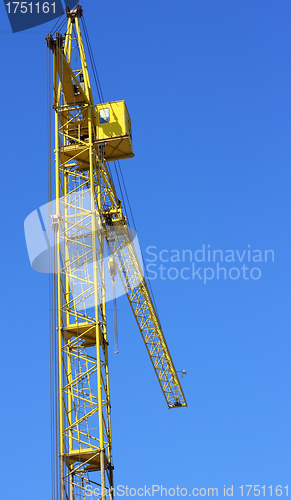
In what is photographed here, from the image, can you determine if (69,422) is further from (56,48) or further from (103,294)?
(56,48)

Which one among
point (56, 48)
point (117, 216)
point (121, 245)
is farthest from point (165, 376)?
point (56, 48)

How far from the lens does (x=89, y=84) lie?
36625 millimetres

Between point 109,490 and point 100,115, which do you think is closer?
point 109,490

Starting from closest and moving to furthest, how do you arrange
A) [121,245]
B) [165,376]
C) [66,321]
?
[66,321]
[121,245]
[165,376]

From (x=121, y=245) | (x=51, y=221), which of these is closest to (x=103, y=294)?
(x=51, y=221)

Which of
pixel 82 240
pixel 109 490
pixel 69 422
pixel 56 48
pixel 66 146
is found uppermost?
pixel 56 48

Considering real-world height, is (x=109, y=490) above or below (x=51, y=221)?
below

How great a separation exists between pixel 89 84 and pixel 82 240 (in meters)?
8.05

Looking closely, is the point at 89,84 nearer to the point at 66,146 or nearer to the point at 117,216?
the point at 66,146

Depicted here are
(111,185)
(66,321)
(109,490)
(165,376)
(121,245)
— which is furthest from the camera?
(165,376)

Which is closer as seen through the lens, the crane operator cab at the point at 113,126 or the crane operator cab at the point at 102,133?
the crane operator cab at the point at 102,133

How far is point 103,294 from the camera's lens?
33.3 metres

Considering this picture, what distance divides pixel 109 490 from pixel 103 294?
8468 millimetres

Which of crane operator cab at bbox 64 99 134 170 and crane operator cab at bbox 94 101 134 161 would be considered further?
crane operator cab at bbox 94 101 134 161
